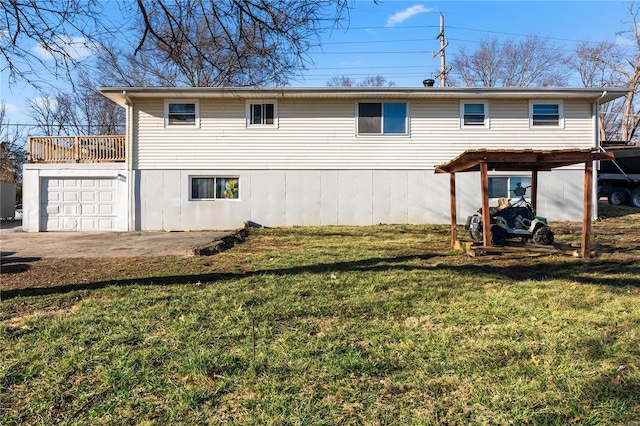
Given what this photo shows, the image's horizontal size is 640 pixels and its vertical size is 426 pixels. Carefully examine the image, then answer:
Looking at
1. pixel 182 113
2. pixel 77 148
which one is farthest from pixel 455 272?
pixel 77 148

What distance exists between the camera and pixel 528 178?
14906 millimetres

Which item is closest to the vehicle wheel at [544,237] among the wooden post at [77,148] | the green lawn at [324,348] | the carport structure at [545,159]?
the carport structure at [545,159]

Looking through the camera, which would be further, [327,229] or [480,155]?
[327,229]

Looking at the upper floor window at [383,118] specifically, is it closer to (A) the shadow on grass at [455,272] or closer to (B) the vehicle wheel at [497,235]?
(B) the vehicle wheel at [497,235]

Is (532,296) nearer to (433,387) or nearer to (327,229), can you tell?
(433,387)

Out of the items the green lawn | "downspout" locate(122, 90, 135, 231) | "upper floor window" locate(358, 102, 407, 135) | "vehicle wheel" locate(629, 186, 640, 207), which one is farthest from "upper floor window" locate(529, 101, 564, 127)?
"downspout" locate(122, 90, 135, 231)

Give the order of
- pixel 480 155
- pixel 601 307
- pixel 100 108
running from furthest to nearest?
1. pixel 100 108
2. pixel 480 155
3. pixel 601 307

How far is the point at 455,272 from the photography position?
616 centimetres

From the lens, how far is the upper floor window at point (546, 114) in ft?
47.2

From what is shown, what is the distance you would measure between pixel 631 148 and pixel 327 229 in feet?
42.8

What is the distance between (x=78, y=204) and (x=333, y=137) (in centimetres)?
922

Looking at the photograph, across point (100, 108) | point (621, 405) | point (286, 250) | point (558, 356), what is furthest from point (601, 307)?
point (100, 108)

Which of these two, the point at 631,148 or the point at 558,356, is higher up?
the point at 631,148

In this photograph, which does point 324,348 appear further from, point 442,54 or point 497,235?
point 442,54
